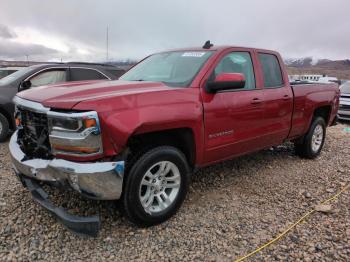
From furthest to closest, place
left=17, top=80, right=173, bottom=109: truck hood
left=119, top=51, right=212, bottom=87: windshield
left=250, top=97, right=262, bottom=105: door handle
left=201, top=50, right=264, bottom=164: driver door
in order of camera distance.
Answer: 1. left=250, top=97, right=262, bottom=105: door handle
2. left=119, top=51, right=212, bottom=87: windshield
3. left=201, top=50, right=264, bottom=164: driver door
4. left=17, top=80, right=173, bottom=109: truck hood

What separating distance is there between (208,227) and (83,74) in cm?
506

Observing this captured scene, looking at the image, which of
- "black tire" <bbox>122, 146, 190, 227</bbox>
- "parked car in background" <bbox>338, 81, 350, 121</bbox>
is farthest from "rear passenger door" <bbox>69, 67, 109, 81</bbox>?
"parked car in background" <bbox>338, 81, 350, 121</bbox>

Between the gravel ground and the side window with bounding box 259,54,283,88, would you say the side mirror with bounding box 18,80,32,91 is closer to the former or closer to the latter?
the gravel ground

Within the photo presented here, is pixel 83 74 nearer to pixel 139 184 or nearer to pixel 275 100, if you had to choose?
pixel 275 100

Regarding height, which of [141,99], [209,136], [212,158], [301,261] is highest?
[141,99]

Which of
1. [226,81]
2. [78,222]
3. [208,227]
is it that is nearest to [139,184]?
[78,222]

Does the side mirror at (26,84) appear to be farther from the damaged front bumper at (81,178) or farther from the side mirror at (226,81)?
the side mirror at (226,81)

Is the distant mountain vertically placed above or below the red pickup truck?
above

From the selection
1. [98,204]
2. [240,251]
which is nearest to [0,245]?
A: [98,204]

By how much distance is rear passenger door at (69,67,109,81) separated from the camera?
23.1 feet

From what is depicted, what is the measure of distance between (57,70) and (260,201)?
5067mm

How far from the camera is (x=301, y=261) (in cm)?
281

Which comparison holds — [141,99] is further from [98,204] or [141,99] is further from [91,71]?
[91,71]

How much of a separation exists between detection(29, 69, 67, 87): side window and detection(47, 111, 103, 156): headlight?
432 centimetres
